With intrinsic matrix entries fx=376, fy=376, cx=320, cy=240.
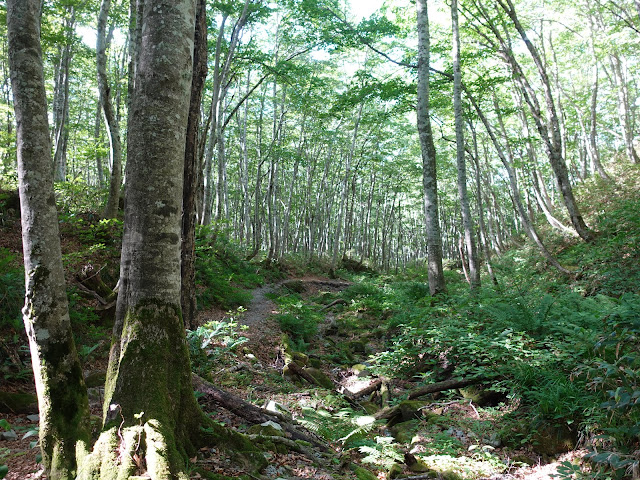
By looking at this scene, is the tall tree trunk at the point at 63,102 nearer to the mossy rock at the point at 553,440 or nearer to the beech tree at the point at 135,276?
the beech tree at the point at 135,276

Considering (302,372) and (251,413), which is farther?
(302,372)

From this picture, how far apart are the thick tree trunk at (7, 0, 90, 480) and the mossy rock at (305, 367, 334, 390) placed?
4.10 m

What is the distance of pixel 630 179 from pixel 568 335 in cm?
1460

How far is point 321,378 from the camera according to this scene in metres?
6.52

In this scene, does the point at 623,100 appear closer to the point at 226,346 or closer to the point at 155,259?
the point at 226,346

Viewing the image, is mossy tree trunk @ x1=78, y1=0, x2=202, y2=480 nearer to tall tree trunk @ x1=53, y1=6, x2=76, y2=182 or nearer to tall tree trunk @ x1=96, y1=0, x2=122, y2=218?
tall tree trunk @ x1=96, y1=0, x2=122, y2=218

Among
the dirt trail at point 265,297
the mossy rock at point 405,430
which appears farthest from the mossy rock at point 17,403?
the dirt trail at point 265,297

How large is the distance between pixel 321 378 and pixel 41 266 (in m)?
4.77

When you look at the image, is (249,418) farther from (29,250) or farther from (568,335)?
(568,335)

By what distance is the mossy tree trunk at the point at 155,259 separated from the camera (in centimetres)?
248

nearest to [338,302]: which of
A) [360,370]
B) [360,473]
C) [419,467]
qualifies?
[360,370]

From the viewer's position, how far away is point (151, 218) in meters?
2.64

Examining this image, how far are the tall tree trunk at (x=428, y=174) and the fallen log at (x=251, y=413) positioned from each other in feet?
21.2

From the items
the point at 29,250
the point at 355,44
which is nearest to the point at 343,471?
the point at 29,250
